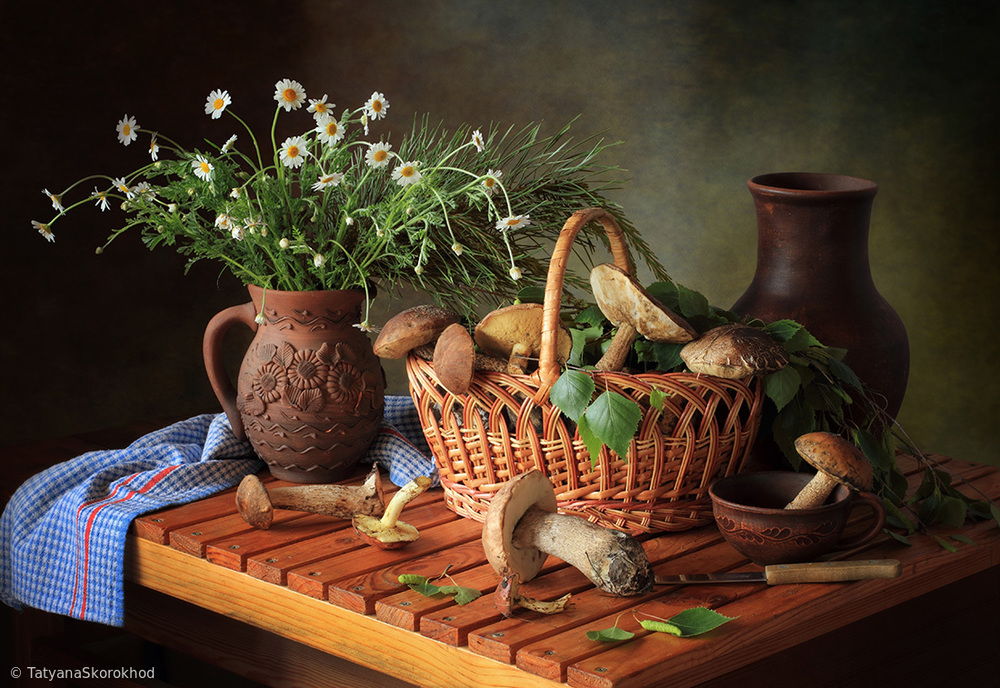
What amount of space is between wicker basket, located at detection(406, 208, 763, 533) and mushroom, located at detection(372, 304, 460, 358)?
0.03m

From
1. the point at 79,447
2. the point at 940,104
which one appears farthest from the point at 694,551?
the point at 940,104

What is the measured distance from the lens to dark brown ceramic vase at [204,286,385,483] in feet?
4.51

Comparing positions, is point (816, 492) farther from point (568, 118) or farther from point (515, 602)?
point (568, 118)

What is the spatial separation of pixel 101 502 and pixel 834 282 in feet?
3.20

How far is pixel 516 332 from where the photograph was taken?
46.9 inches

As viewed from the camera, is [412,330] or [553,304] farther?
[412,330]

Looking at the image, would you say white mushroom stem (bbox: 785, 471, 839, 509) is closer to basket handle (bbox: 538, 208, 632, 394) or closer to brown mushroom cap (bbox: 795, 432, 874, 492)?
brown mushroom cap (bbox: 795, 432, 874, 492)

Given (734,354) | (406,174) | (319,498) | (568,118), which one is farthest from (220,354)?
(568,118)

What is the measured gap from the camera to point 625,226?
156 cm

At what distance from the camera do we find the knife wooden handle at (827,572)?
107cm

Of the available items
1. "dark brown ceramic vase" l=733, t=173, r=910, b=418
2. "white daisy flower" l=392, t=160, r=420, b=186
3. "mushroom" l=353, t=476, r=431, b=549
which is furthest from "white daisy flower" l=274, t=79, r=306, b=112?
"dark brown ceramic vase" l=733, t=173, r=910, b=418

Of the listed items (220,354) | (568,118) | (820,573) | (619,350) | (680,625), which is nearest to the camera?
(680,625)

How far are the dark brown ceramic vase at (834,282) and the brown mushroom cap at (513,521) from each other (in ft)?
1.53

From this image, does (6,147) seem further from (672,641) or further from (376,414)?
(672,641)
